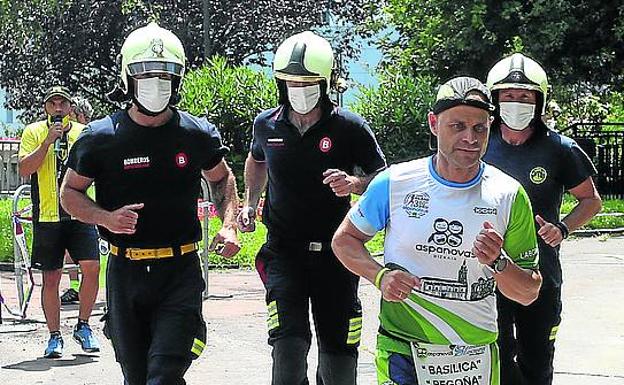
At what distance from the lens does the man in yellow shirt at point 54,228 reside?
8812 mm

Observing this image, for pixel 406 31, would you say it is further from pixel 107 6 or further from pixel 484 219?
pixel 484 219

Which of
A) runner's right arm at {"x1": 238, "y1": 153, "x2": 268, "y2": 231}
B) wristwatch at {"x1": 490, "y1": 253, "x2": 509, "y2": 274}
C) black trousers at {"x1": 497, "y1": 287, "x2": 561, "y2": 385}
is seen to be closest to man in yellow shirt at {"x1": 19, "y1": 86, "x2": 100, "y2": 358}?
runner's right arm at {"x1": 238, "y1": 153, "x2": 268, "y2": 231}

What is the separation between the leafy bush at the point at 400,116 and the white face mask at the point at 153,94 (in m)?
15.1

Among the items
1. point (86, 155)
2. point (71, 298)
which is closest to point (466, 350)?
point (86, 155)

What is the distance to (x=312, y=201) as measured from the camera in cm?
608

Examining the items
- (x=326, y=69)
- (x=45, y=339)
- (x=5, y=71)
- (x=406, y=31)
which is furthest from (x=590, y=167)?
(x=5, y=71)

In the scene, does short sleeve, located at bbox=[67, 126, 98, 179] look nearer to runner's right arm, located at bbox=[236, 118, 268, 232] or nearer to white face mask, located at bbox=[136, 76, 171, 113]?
white face mask, located at bbox=[136, 76, 171, 113]

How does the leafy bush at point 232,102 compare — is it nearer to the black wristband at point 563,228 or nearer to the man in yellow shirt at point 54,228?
the man in yellow shirt at point 54,228

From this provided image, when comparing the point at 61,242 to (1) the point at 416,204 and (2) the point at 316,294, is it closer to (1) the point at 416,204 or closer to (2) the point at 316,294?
(2) the point at 316,294

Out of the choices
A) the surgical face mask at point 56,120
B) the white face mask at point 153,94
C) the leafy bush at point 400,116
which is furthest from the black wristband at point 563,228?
the leafy bush at point 400,116

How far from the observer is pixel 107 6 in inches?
1257

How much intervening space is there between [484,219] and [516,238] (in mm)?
161

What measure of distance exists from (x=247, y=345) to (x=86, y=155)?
414 cm

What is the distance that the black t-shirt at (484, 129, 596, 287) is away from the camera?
5.86 meters
